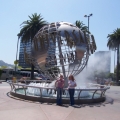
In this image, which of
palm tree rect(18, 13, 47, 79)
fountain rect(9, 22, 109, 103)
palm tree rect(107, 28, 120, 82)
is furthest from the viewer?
palm tree rect(107, 28, 120, 82)

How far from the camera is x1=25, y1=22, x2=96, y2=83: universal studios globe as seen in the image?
1123 centimetres

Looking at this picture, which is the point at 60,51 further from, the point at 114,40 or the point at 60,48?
the point at 114,40

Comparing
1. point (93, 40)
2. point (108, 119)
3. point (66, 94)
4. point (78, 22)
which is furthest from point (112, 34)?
point (108, 119)

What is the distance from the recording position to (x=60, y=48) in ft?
37.1

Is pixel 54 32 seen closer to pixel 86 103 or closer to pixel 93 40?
pixel 93 40

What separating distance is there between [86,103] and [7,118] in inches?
176

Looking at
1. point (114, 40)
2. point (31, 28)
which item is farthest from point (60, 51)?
point (114, 40)

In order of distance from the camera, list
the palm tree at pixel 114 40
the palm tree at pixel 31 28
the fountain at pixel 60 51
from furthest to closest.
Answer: the palm tree at pixel 114 40, the palm tree at pixel 31 28, the fountain at pixel 60 51

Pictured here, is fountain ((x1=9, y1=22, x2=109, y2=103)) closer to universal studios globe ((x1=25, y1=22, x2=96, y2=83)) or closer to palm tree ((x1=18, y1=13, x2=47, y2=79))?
universal studios globe ((x1=25, y1=22, x2=96, y2=83))

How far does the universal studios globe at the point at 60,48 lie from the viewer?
11.2m

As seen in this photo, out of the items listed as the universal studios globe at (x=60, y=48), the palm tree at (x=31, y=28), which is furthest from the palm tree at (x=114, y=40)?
the universal studios globe at (x=60, y=48)

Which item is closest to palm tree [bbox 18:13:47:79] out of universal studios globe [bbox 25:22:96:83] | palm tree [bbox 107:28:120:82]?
palm tree [bbox 107:28:120:82]

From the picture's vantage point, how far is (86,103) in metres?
9.36

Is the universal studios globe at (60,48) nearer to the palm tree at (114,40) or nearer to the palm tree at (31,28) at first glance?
the palm tree at (31,28)
